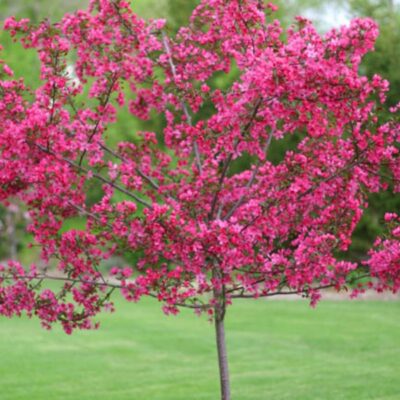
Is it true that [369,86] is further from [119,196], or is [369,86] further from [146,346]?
[119,196]

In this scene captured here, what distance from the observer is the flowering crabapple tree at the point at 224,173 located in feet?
18.1

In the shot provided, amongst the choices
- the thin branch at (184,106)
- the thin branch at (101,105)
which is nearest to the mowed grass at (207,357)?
the thin branch at (184,106)

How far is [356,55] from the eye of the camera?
568cm

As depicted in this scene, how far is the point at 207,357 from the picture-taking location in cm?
1206

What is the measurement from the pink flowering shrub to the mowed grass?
3593 mm

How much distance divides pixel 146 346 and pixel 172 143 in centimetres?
700

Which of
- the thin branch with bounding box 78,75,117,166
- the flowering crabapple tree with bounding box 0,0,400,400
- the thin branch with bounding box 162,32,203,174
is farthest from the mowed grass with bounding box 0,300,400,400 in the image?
the thin branch with bounding box 78,75,117,166

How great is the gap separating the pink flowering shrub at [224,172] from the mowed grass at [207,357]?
3.59m

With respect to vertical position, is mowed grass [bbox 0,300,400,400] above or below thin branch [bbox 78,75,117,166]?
below

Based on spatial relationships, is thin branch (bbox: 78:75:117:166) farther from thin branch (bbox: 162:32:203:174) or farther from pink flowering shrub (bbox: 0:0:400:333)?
thin branch (bbox: 162:32:203:174)

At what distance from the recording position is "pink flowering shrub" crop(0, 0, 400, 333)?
553 cm

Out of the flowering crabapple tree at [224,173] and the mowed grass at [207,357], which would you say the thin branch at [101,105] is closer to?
the flowering crabapple tree at [224,173]

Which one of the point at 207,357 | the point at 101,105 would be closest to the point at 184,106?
the point at 101,105

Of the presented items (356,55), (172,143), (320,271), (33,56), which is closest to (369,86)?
(356,55)
